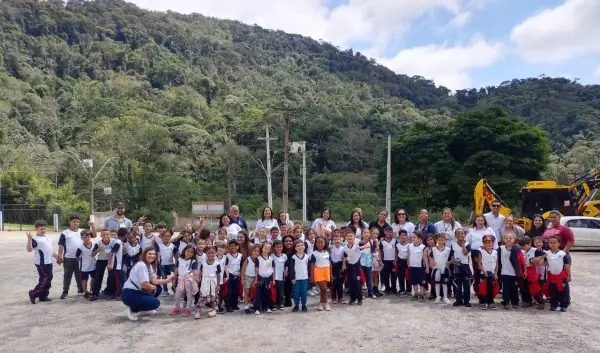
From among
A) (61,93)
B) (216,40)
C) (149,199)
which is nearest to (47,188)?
(149,199)

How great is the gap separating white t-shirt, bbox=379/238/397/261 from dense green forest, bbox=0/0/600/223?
72.1ft

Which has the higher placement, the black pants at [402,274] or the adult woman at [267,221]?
the adult woman at [267,221]

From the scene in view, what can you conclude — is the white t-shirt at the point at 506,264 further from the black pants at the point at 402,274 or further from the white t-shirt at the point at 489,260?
the black pants at the point at 402,274

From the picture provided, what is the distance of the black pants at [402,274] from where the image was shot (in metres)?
10.1

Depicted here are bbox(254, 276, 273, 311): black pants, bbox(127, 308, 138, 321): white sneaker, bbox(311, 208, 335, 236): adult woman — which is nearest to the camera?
bbox(127, 308, 138, 321): white sneaker

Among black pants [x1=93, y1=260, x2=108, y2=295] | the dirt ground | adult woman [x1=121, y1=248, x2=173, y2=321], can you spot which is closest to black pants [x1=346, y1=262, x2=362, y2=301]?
the dirt ground

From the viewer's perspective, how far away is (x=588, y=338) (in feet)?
23.5

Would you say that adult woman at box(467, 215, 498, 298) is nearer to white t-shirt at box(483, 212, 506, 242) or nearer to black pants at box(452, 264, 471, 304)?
black pants at box(452, 264, 471, 304)

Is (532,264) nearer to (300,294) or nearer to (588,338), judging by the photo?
(588,338)

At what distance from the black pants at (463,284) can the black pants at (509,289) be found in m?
0.55

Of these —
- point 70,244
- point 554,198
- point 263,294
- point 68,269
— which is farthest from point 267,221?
point 554,198

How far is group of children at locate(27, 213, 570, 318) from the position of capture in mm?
8953

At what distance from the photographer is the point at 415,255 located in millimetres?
9773

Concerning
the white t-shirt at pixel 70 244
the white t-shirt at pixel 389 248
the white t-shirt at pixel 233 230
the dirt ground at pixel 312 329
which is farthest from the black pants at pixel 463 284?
the white t-shirt at pixel 70 244
